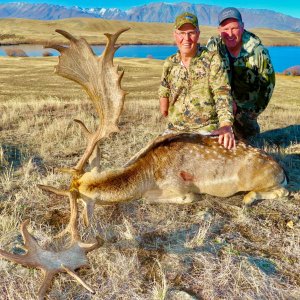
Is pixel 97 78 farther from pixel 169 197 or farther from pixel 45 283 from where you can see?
pixel 45 283

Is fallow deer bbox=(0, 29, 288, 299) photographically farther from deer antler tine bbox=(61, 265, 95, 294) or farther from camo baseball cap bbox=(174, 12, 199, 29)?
camo baseball cap bbox=(174, 12, 199, 29)

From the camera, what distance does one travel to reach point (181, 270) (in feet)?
12.3

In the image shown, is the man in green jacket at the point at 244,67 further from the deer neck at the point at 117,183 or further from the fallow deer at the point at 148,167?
the deer neck at the point at 117,183

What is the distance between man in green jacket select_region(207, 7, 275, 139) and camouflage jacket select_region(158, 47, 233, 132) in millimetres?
703

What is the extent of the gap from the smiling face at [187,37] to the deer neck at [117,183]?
194cm

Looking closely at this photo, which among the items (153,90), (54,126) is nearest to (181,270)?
(54,126)

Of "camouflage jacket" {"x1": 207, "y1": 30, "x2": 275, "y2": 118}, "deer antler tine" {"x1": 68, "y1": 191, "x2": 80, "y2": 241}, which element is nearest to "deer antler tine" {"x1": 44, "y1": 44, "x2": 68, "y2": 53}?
"deer antler tine" {"x1": 68, "y1": 191, "x2": 80, "y2": 241}

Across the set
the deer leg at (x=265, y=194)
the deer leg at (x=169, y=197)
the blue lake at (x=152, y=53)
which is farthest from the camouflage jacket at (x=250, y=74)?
the blue lake at (x=152, y=53)

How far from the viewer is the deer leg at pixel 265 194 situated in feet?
17.3

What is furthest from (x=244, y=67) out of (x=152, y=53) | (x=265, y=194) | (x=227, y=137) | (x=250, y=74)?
(x=152, y=53)

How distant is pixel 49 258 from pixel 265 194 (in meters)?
3.09

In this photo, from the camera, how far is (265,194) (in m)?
5.39

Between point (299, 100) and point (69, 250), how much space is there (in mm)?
16901

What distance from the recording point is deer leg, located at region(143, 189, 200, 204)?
5148 millimetres
